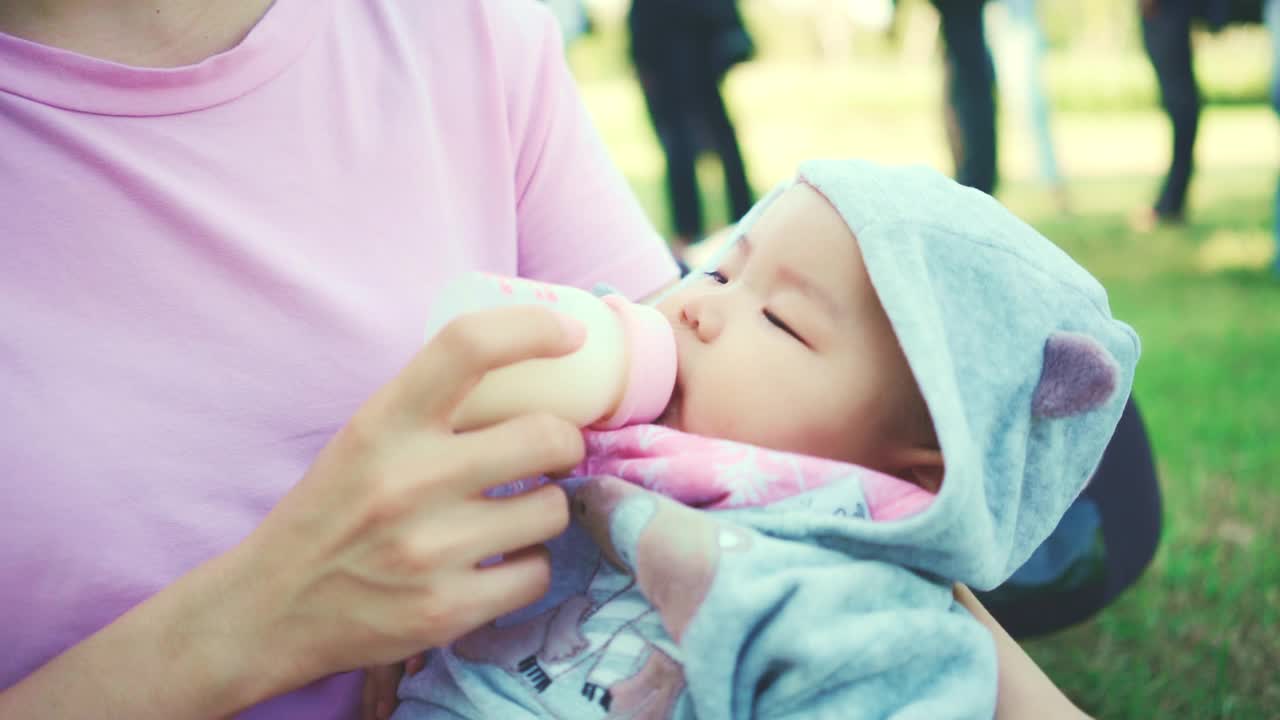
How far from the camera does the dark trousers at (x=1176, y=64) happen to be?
560 centimetres

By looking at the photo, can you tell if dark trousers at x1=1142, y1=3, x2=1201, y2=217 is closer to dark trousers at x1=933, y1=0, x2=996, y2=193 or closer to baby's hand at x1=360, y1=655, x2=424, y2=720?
dark trousers at x1=933, y1=0, x2=996, y2=193

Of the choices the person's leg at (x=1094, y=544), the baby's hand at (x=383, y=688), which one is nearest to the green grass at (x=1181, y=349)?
the person's leg at (x=1094, y=544)

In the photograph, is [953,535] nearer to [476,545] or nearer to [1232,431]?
[476,545]

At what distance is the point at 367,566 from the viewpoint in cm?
82

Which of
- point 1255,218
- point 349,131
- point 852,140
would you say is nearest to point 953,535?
point 349,131

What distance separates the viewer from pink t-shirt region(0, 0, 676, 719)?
92cm

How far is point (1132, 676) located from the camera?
1880mm

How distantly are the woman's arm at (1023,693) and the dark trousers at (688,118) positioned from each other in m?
4.42

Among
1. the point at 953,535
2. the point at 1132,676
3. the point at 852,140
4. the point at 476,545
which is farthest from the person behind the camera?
the point at 852,140

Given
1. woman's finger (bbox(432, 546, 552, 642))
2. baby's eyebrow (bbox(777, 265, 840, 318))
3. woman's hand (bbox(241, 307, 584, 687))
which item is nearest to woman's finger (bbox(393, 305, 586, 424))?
woman's hand (bbox(241, 307, 584, 687))

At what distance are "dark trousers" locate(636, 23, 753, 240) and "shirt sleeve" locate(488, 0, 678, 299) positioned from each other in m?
4.07

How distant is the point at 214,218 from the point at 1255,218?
21.3 feet

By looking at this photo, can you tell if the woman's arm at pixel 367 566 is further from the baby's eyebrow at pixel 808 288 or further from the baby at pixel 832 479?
the baby's eyebrow at pixel 808 288

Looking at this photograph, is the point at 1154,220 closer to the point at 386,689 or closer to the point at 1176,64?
the point at 1176,64
